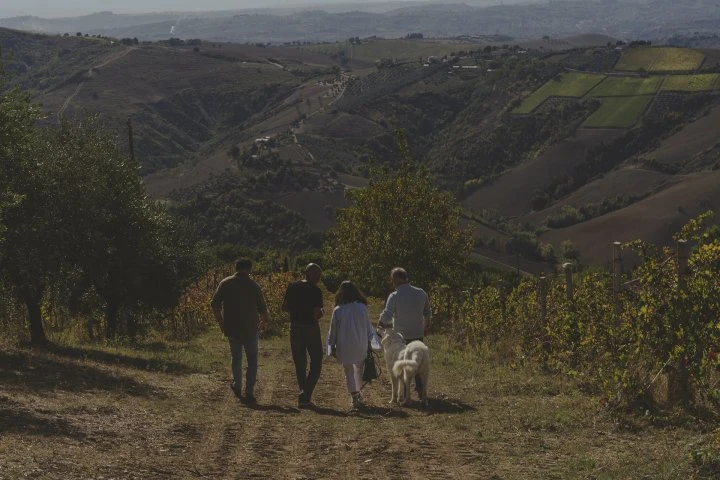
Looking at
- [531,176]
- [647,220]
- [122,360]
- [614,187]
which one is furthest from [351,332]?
[531,176]

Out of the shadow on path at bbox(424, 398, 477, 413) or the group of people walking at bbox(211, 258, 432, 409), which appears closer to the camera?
the shadow on path at bbox(424, 398, 477, 413)

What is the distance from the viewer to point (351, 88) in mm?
181750

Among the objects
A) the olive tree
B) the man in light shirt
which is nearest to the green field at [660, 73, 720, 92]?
the olive tree

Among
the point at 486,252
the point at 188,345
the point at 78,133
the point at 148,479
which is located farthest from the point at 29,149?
the point at 486,252

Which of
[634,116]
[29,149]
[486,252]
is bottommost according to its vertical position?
[486,252]

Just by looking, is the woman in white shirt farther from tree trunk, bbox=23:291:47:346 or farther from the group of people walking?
tree trunk, bbox=23:291:47:346

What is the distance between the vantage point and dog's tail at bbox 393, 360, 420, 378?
12.6m

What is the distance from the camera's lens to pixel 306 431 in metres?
11.1

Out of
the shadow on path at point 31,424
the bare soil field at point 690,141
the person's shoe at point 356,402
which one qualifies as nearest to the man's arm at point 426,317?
the person's shoe at point 356,402

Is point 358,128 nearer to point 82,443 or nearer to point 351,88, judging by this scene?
point 351,88

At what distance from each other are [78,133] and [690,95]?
136299mm

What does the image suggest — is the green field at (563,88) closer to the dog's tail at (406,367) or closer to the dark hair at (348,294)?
the dark hair at (348,294)

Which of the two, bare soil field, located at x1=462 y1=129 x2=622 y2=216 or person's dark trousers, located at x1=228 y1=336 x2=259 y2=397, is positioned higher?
bare soil field, located at x1=462 y1=129 x2=622 y2=216

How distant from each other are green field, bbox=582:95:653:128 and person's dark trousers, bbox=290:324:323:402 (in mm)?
130560
